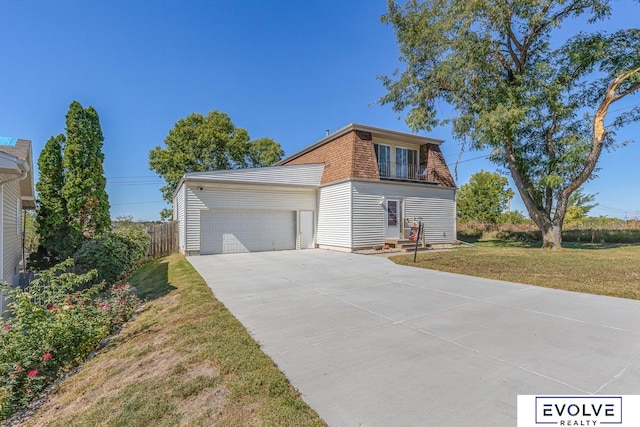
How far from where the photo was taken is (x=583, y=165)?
13.0 meters

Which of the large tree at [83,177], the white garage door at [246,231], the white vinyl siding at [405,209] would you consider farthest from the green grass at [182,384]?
the white vinyl siding at [405,209]

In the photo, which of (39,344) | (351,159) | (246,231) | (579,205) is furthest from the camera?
(579,205)

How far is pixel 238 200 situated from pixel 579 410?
1262cm

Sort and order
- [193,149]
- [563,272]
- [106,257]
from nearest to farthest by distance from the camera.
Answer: [563,272]
[106,257]
[193,149]

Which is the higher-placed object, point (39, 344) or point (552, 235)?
point (552, 235)

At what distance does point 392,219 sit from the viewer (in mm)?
14141

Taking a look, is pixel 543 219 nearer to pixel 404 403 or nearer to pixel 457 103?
pixel 457 103

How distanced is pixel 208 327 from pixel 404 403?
9.12ft

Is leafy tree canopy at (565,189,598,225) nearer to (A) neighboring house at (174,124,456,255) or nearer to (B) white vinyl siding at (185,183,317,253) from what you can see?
(A) neighboring house at (174,124,456,255)

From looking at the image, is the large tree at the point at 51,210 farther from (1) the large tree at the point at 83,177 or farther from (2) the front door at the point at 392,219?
(2) the front door at the point at 392,219

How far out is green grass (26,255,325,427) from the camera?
2238 millimetres

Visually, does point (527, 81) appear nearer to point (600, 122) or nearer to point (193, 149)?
point (600, 122)

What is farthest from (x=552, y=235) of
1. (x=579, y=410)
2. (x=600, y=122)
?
(x=579, y=410)

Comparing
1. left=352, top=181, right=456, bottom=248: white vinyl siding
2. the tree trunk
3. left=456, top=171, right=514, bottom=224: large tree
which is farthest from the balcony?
left=456, top=171, right=514, bottom=224: large tree
